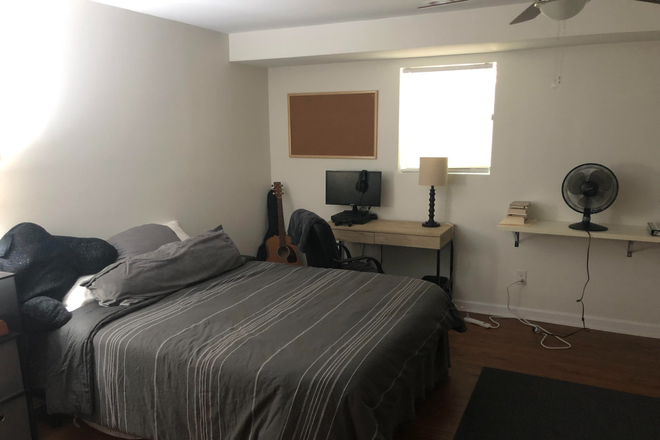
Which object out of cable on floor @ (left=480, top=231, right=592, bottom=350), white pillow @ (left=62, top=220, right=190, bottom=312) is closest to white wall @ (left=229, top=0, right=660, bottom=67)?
cable on floor @ (left=480, top=231, right=592, bottom=350)

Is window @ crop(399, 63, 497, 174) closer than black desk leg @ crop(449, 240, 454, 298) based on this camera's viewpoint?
Yes

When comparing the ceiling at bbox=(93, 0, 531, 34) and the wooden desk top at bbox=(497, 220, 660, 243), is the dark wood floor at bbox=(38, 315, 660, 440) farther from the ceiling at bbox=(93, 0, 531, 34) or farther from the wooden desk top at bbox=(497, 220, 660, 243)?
the ceiling at bbox=(93, 0, 531, 34)

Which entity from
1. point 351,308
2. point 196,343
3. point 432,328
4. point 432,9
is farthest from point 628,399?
point 432,9

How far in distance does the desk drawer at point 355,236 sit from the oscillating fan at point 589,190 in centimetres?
145

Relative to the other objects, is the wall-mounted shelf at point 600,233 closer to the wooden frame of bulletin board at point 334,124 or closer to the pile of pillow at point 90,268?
the wooden frame of bulletin board at point 334,124

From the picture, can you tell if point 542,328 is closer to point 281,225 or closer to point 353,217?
point 353,217

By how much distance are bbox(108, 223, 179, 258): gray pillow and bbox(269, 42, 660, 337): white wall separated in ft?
5.88

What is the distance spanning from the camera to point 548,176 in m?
3.71

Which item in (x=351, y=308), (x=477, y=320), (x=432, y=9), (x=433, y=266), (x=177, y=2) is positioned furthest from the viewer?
(x=433, y=266)

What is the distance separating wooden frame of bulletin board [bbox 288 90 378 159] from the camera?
167 inches

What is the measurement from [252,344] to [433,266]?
244cm

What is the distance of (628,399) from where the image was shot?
107 inches

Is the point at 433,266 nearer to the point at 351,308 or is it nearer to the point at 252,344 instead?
the point at 351,308

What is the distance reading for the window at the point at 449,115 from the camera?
3.90 meters
